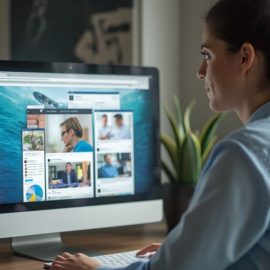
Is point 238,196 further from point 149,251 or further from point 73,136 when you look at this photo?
point 73,136

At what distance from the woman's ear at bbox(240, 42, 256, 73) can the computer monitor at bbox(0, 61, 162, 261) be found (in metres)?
0.56

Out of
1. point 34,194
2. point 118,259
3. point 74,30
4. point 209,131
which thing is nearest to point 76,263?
point 118,259

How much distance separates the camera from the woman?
0.95m

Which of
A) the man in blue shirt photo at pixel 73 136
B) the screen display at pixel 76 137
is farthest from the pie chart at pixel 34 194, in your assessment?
the man in blue shirt photo at pixel 73 136

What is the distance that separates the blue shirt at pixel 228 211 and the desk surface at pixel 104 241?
0.54 metres

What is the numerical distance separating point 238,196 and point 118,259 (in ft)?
→ 1.74

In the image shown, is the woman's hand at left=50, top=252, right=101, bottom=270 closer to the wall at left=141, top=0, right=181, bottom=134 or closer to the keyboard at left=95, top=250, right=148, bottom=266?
the keyboard at left=95, top=250, right=148, bottom=266

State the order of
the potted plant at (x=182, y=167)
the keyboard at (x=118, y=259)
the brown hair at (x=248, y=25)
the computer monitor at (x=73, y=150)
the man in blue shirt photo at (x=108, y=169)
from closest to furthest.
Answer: the brown hair at (x=248, y=25), the keyboard at (x=118, y=259), the computer monitor at (x=73, y=150), the man in blue shirt photo at (x=108, y=169), the potted plant at (x=182, y=167)

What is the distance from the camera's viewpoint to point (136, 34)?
2203 mm

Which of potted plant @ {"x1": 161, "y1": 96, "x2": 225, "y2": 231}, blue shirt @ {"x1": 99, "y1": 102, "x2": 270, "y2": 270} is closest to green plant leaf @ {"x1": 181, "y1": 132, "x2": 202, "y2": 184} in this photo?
potted plant @ {"x1": 161, "y1": 96, "x2": 225, "y2": 231}

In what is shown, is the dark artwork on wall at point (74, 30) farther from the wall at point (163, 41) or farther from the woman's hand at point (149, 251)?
the woman's hand at point (149, 251)

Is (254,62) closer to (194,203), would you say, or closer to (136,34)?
(194,203)

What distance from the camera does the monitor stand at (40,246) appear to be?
150 cm

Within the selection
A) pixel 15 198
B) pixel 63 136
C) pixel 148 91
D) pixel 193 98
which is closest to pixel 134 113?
pixel 148 91
